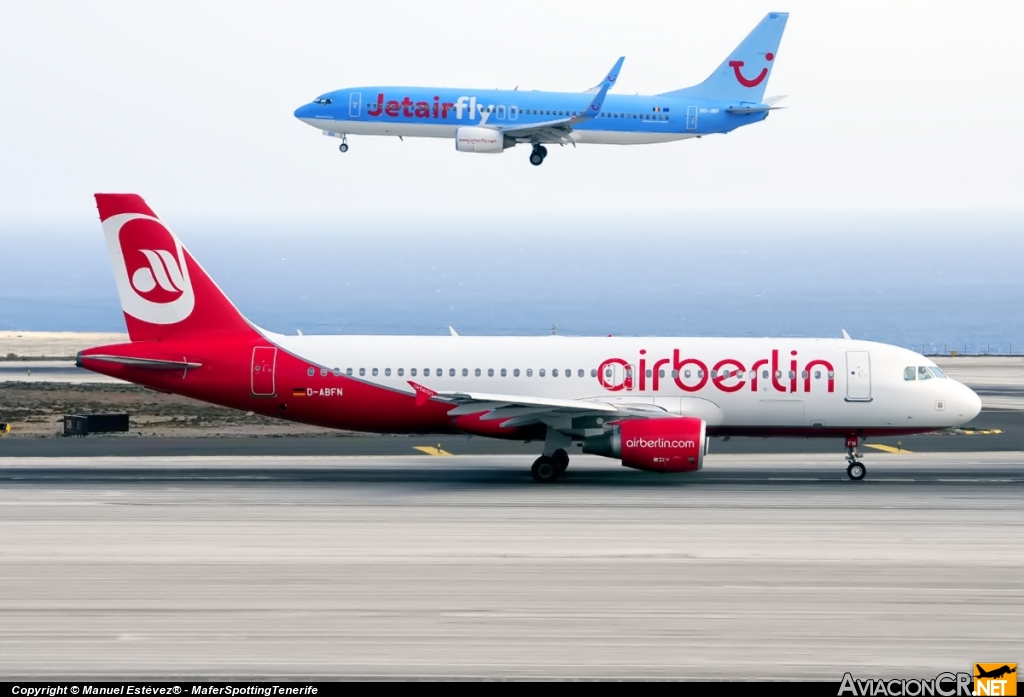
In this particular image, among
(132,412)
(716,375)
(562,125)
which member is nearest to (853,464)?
(716,375)

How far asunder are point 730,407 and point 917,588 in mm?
13254

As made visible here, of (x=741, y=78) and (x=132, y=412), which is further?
(x=741, y=78)

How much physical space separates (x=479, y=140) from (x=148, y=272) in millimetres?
31345

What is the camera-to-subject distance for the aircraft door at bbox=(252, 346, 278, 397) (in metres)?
34.6

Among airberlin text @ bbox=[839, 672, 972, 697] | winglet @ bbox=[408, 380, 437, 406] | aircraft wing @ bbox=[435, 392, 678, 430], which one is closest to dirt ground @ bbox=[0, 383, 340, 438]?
aircraft wing @ bbox=[435, 392, 678, 430]

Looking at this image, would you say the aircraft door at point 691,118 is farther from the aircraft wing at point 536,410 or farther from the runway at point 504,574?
the aircraft wing at point 536,410

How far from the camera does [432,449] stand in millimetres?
40844

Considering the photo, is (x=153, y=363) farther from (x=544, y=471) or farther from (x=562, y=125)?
(x=562, y=125)

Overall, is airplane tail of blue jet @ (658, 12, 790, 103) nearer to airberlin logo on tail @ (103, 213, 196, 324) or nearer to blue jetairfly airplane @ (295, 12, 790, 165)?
blue jetairfly airplane @ (295, 12, 790, 165)

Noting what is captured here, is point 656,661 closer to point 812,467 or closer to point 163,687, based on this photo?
point 163,687

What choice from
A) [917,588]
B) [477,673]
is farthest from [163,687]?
[917,588]

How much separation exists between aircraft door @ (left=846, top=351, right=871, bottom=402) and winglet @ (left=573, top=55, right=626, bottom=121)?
29979 mm

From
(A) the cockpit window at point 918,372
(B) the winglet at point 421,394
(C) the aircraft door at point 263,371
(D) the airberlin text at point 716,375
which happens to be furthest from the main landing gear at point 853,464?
(C) the aircraft door at point 263,371

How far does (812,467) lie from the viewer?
121 feet
